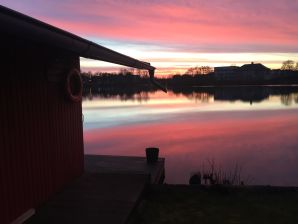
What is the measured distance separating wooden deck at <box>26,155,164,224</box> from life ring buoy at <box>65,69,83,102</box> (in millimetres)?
1465

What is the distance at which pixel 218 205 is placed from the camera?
536 centimetres

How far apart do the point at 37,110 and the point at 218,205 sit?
119 inches

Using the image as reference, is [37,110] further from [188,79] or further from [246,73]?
[246,73]

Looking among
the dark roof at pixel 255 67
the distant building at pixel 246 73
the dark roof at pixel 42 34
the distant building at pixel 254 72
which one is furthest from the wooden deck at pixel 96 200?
the dark roof at pixel 255 67

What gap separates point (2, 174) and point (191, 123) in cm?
1950

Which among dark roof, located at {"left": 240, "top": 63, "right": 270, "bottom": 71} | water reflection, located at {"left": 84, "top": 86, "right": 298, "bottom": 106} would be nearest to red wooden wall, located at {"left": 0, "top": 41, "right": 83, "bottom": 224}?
water reflection, located at {"left": 84, "top": 86, "right": 298, "bottom": 106}

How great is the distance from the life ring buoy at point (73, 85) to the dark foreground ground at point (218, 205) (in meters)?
2.06

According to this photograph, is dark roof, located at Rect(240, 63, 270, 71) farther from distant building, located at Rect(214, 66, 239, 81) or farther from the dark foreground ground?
the dark foreground ground

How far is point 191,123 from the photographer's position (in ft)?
75.3

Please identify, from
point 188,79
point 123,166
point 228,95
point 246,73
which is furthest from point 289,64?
point 123,166

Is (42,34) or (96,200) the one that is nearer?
(42,34)

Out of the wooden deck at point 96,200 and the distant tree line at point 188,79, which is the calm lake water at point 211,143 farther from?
the distant tree line at point 188,79

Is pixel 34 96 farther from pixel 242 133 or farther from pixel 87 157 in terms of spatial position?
pixel 242 133

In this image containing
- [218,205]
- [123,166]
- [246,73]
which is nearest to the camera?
[218,205]
